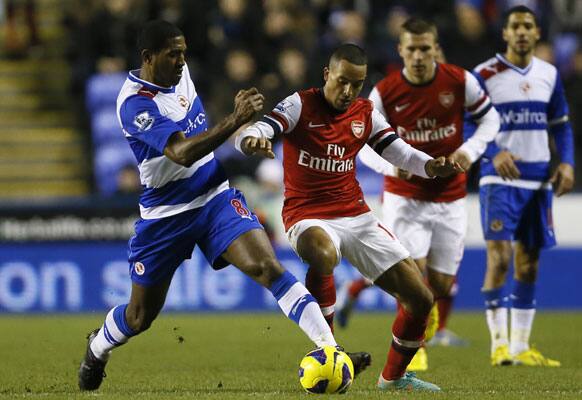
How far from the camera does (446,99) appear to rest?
31.0 feet

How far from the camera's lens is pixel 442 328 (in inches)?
444

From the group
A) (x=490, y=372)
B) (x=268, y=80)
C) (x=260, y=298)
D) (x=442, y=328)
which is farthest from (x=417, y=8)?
(x=490, y=372)

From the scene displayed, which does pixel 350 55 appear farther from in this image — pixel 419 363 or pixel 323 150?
pixel 419 363

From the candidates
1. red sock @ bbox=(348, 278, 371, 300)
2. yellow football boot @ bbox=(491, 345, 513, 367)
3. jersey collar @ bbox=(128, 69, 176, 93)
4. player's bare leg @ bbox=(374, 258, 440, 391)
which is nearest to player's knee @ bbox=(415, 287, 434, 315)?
player's bare leg @ bbox=(374, 258, 440, 391)

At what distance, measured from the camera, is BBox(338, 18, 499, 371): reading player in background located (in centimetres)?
930

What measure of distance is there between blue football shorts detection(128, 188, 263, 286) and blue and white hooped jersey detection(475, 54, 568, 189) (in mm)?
2962

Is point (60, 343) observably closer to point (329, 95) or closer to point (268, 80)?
point (329, 95)

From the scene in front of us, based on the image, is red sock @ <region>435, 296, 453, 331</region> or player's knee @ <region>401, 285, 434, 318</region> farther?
red sock @ <region>435, 296, 453, 331</region>

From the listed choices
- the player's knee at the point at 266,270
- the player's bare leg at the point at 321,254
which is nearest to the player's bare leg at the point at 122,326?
the player's knee at the point at 266,270

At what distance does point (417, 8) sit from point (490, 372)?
974 cm

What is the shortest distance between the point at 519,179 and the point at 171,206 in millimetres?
3374

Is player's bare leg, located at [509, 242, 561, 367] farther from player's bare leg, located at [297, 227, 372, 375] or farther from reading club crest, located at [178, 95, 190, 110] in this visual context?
reading club crest, located at [178, 95, 190, 110]

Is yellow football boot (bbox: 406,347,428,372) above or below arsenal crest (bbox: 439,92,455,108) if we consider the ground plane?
below

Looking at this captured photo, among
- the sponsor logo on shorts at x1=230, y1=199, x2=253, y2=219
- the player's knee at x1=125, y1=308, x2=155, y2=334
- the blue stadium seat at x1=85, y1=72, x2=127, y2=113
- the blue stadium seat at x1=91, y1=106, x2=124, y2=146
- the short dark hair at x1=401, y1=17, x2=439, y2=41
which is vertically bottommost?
the blue stadium seat at x1=91, y1=106, x2=124, y2=146
